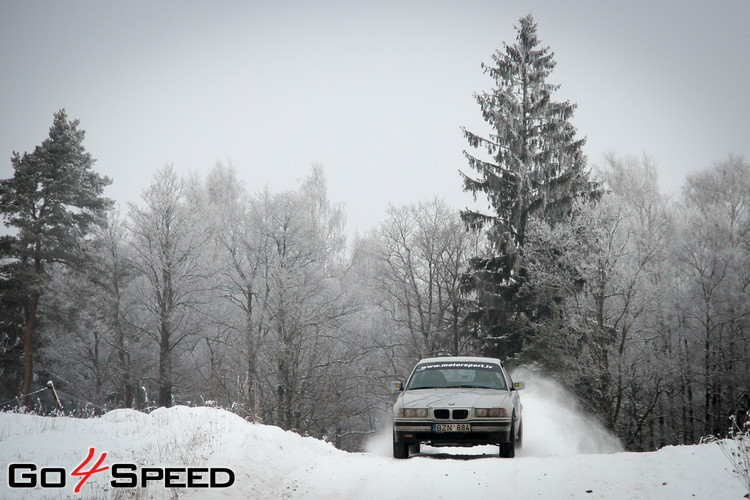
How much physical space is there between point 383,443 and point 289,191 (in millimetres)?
24429

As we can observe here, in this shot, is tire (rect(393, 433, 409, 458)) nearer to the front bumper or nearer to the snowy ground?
the snowy ground

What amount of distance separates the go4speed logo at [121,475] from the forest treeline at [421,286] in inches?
770

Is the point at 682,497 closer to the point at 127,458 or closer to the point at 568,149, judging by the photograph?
the point at 127,458

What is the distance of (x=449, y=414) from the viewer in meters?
10.3

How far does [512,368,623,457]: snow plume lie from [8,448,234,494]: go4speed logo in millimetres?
10307

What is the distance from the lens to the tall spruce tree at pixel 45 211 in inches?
1275

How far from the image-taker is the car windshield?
38.8 ft

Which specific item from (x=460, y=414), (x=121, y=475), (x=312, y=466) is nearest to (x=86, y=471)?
(x=121, y=475)

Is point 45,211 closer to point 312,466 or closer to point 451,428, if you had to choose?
point 312,466

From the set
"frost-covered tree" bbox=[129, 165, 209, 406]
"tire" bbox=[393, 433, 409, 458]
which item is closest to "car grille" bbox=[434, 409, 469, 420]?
"tire" bbox=[393, 433, 409, 458]

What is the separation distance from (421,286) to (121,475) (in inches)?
1351

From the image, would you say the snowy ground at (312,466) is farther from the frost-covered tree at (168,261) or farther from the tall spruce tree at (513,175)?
the frost-covered tree at (168,261)

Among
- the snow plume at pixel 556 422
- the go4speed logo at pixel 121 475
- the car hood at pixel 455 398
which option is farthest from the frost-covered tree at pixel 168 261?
the go4speed logo at pixel 121 475

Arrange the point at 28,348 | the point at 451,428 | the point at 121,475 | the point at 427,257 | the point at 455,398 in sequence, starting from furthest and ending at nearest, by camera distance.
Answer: the point at 427,257, the point at 28,348, the point at 455,398, the point at 451,428, the point at 121,475
